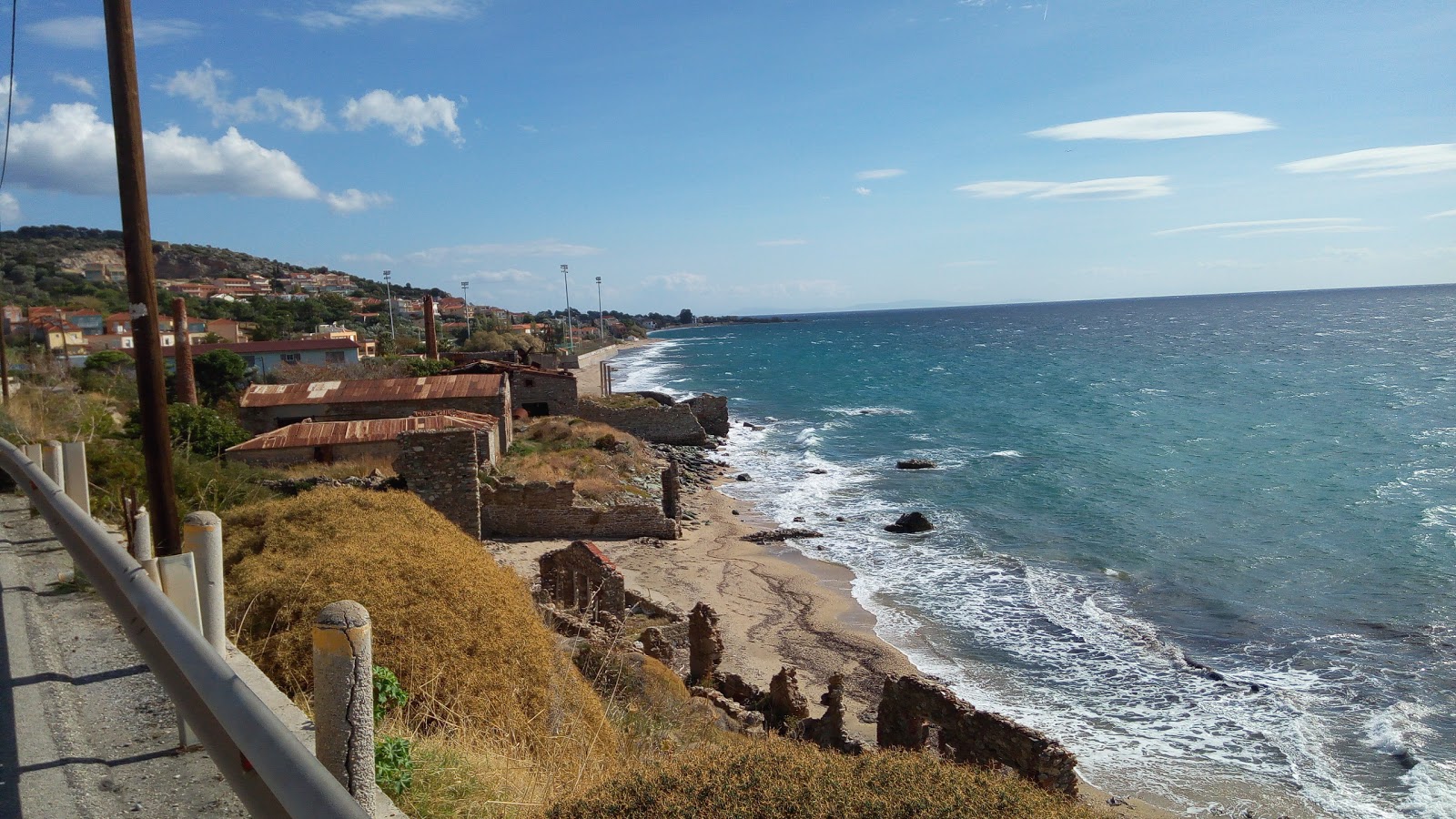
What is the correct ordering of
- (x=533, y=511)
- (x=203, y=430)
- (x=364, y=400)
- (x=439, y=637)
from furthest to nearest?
(x=364, y=400), (x=203, y=430), (x=533, y=511), (x=439, y=637)

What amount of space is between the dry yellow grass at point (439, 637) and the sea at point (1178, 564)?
12.1m

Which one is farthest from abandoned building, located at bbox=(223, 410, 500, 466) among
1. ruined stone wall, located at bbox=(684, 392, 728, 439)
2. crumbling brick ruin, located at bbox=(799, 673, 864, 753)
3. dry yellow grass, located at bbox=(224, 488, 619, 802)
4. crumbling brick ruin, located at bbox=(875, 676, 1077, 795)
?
ruined stone wall, located at bbox=(684, 392, 728, 439)

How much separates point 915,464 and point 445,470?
33.0 meters

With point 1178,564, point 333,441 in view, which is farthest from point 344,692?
point 1178,564

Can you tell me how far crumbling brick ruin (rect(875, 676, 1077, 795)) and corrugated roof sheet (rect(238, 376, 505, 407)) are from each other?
2320cm

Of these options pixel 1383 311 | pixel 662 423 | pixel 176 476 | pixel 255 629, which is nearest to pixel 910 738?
pixel 255 629

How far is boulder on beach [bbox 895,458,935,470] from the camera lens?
45938mm

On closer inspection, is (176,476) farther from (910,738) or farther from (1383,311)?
(1383,311)

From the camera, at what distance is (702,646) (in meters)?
17.7

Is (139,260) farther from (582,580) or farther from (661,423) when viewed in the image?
(661,423)

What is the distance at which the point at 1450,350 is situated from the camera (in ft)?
333

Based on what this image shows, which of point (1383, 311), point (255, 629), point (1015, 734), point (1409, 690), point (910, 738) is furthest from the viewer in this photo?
point (1383, 311)

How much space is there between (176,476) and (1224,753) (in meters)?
18.3

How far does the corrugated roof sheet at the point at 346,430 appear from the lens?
27.3 metres
